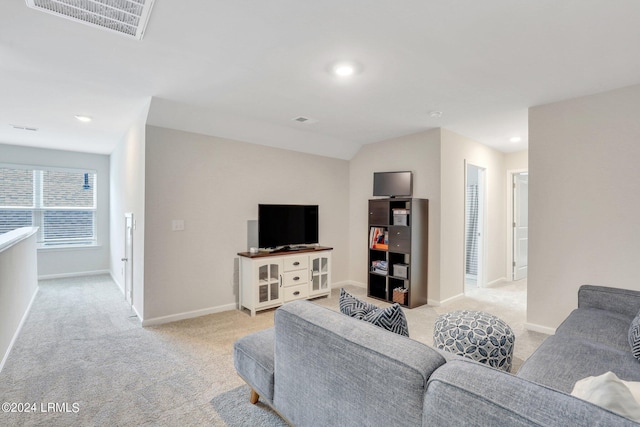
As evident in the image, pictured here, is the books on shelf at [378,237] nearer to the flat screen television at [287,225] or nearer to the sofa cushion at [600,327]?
the flat screen television at [287,225]

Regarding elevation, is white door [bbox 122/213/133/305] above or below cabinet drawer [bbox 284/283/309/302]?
above

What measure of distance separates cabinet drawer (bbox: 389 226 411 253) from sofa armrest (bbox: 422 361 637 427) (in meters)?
3.10

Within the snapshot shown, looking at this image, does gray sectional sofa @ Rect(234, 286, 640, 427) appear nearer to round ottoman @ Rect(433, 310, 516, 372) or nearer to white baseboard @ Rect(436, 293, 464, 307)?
round ottoman @ Rect(433, 310, 516, 372)

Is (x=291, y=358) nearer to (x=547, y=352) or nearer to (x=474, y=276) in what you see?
(x=547, y=352)

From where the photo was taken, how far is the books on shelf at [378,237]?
4457 mm

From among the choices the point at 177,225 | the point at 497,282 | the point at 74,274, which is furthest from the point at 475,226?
the point at 74,274

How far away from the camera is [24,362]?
2.56 meters

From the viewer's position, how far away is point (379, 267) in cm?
447

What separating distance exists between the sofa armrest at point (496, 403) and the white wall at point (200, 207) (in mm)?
3219

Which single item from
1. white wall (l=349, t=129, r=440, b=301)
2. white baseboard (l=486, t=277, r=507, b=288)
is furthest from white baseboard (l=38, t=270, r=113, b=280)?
white baseboard (l=486, t=277, r=507, b=288)

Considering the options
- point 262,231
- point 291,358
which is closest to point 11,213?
point 262,231

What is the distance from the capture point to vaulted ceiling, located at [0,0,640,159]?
179 cm

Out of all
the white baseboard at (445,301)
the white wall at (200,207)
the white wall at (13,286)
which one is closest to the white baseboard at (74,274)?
the white wall at (13,286)

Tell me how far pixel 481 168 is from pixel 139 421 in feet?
17.1
